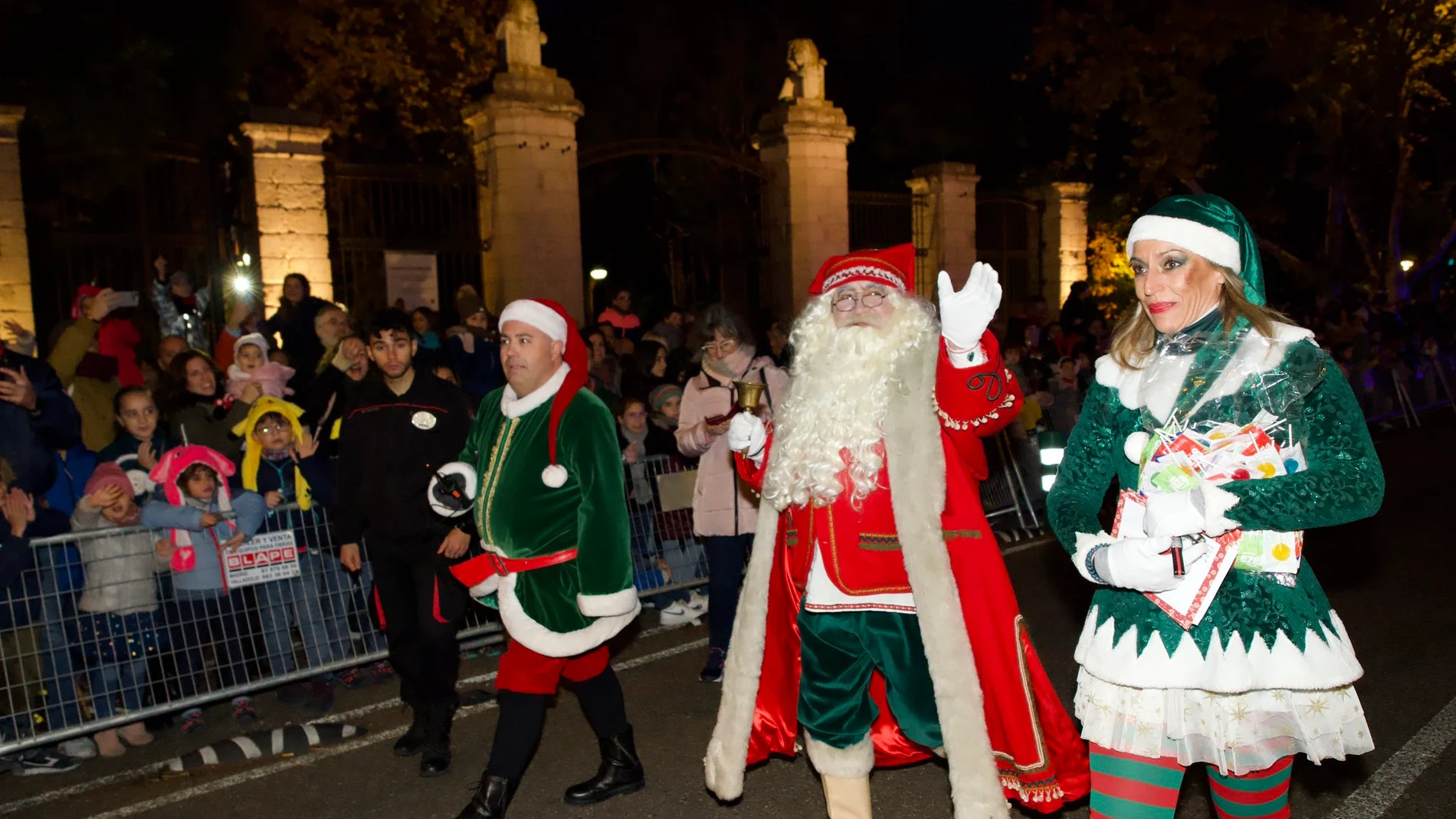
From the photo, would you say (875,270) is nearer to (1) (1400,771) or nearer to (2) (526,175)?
(1) (1400,771)

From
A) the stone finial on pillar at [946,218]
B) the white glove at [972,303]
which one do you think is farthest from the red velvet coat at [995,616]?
the stone finial on pillar at [946,218]

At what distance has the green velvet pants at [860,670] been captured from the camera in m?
3.65

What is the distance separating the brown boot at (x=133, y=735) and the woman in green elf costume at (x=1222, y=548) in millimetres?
4701

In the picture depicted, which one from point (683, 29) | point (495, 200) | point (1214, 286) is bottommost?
point (1214, 286)

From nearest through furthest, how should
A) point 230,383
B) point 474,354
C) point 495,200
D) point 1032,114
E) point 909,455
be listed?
point 909,455, point 230,383, point 474,354, point 495,200, point 1032,114

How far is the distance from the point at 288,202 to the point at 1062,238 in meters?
13.2

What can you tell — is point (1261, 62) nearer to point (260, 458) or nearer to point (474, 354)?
point (474, 354)

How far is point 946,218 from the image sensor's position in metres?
17.9

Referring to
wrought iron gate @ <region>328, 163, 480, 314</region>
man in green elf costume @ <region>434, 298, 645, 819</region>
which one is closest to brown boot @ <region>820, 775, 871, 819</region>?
man in green elf costume @ <region>434, 298, 645, 819</region>

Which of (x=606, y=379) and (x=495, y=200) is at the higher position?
(x=495, y=200)

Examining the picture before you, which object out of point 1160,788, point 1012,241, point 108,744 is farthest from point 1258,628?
point 1012,241

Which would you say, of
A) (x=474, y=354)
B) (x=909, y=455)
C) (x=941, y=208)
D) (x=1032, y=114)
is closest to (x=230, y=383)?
(x=474, y=354)

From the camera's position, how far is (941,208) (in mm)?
17844

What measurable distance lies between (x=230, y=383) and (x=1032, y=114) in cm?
2212
